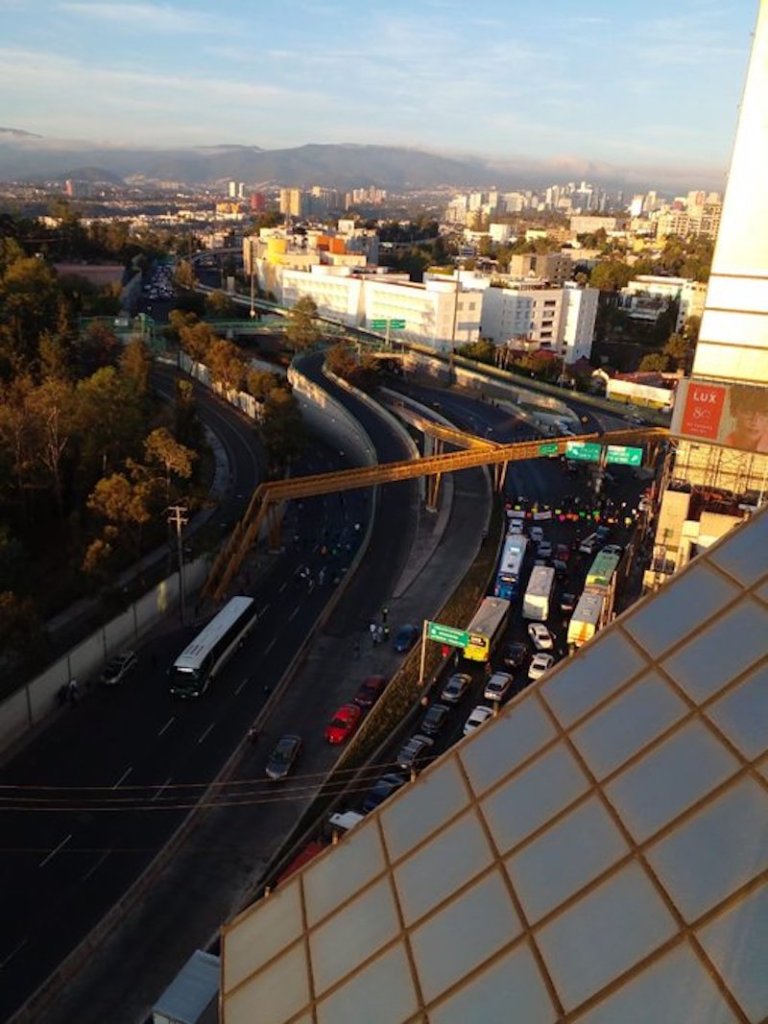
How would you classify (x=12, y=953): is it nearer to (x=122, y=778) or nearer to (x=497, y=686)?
(x=122, y=778)

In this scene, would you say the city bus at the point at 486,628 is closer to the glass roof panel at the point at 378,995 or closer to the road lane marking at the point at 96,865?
the road lane marking at the point at 96,865

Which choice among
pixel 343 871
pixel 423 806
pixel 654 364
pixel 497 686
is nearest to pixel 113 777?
pixel 497 686

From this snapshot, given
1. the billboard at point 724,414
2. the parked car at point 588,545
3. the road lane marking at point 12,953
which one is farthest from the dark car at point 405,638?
the road lane marking at point 12,953

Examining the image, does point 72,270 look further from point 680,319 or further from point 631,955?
point 631,955

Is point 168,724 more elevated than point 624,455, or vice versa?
point 624,455

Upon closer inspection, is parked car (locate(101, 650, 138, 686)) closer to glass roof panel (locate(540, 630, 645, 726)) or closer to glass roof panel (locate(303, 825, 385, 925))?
glass roof panel (locate(303, 825, 385, 925))

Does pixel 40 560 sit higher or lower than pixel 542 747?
lower

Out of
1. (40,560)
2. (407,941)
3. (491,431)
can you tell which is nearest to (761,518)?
(407,941)

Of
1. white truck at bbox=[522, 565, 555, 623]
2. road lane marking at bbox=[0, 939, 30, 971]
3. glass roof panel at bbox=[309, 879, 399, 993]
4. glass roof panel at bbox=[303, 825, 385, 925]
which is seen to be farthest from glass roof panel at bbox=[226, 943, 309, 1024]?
white truck at bbox=[522, 565, 555, 623]
